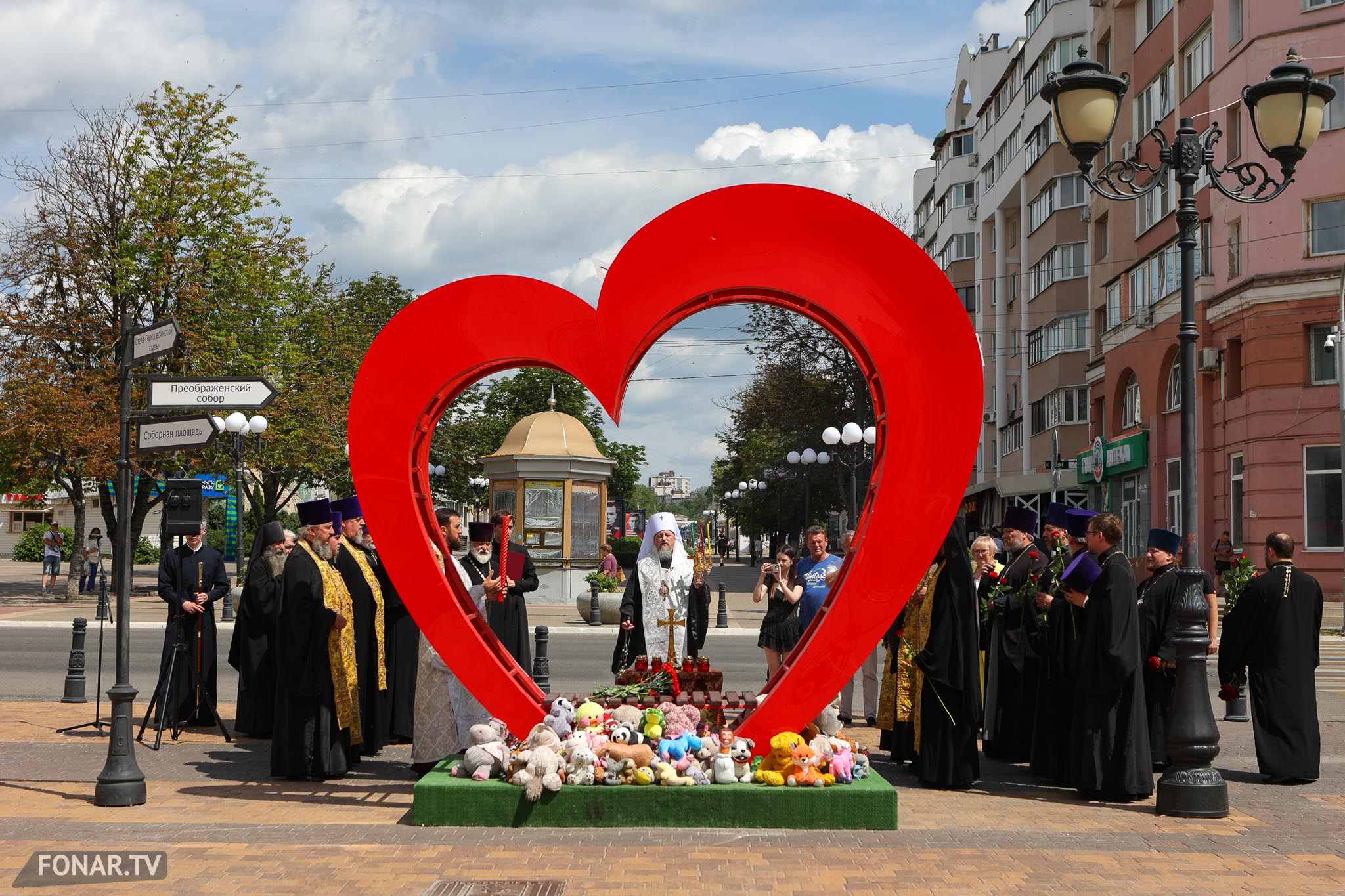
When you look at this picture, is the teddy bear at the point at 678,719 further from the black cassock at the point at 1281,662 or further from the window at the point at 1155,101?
the window at the point at 1155,101

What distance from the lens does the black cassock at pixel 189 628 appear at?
11258 mm

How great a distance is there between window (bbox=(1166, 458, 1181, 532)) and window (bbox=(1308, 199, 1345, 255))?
6.59 metres

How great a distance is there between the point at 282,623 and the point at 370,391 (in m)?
2.14

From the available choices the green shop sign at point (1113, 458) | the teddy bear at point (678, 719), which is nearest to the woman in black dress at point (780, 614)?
the teddy bear at point (678, 719)

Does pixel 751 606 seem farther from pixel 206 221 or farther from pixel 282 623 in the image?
pixel 282 623

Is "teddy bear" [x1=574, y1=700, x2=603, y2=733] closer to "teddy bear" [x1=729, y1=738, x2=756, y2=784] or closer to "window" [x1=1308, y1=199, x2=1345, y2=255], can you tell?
"teddy bear" [x1=729, y1=738, x2=756, y2=784]

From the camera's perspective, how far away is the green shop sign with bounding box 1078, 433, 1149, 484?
3309 cm

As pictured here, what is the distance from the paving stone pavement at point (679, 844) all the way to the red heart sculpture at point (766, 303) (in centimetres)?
119

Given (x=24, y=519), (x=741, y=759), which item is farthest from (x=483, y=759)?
(x=24, y=519)

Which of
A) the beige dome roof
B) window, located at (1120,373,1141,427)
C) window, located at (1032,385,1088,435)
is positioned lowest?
the beige dome roof

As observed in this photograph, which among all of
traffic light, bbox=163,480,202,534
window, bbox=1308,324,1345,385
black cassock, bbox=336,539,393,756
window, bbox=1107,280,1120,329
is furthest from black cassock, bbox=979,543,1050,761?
window, bbox=1107,280,1120,329

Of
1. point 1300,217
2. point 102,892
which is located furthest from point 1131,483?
point 102,892

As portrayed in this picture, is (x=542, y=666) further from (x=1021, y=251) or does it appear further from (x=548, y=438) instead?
(x=1021, y=251)

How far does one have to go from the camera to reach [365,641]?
10.0 meters
